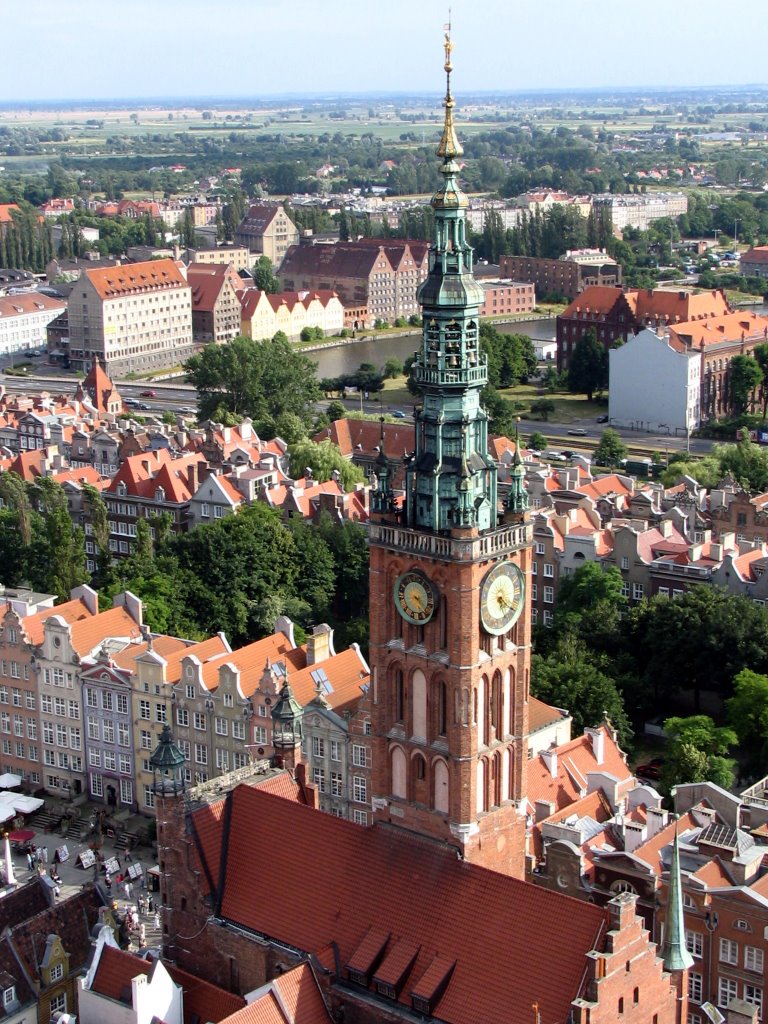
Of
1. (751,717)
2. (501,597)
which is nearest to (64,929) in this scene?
(501,597)

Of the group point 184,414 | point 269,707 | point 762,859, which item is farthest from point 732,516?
point 184,414

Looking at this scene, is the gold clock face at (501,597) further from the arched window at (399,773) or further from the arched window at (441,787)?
the arched window at (399,773)

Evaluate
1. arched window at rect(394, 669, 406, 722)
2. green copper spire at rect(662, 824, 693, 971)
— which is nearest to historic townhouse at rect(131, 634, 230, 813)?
arched window at rect(394, 669, 406, 722)

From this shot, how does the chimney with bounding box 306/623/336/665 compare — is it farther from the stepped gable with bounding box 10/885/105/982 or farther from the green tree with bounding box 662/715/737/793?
the stepped gable with bounding box 10/885/105/982

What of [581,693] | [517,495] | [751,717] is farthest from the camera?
[581,693]

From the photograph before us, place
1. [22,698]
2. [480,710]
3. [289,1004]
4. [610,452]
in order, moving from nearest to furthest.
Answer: [289,1004] → [480,710] → [22,698] → [610,452]

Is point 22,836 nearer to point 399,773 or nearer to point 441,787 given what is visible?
point 399,773

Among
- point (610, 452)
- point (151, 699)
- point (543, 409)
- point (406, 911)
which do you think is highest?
point (406, 911)
